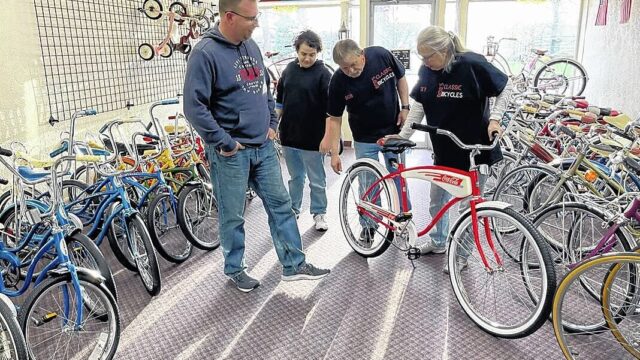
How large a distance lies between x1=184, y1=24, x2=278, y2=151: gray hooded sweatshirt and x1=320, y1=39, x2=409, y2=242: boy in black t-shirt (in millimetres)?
573

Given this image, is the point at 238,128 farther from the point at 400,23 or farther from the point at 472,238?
the point at 400,23

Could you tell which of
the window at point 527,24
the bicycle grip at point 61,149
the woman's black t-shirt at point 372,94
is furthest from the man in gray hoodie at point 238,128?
the window at point 527,24

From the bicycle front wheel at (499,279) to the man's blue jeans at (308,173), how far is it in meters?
1.19

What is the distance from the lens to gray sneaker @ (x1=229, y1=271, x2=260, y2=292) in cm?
264

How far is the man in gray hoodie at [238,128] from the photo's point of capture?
7.04ft

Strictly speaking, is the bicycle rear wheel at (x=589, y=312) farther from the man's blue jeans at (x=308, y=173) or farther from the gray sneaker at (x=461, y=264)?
the man's blue jeans at (x=308, y=173)

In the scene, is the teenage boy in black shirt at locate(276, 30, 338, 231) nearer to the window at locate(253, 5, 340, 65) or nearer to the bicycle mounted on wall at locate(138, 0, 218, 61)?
the bicycle mounted on wall at locate(138, 0, 218, 61)

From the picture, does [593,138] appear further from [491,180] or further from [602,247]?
[491,180]

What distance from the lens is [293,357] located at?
2092 mm

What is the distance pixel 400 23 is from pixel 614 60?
2.52 meters

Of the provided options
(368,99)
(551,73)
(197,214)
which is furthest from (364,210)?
(551,73)

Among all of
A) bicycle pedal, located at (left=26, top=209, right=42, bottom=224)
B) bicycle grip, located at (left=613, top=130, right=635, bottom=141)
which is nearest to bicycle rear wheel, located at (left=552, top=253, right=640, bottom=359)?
bicycle grip, located at (left=613, top=130, right=635, bottom=141)

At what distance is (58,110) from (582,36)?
5387 mm

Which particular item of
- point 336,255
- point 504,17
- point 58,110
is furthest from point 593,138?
point 504,17
